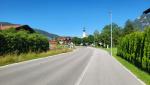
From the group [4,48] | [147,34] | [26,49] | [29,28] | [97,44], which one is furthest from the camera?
[97,44]

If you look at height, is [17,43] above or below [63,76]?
above

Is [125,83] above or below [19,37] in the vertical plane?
below

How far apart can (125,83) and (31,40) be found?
115 feet

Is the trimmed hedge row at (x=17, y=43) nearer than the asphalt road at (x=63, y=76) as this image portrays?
No

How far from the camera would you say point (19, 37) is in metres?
42.5

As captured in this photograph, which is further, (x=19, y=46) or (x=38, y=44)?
(x=38, y=44)

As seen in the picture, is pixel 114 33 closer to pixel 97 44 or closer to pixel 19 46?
pixel 97 44

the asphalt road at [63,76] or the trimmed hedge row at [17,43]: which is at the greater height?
the trimmed hedge row at [17,43]

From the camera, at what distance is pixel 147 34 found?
72.9ft

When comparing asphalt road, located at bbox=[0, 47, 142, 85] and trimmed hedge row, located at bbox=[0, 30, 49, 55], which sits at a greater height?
trimmed hedge row, located at bbox=[0, 30, 49, 55]

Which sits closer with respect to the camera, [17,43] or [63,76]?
[63,76]

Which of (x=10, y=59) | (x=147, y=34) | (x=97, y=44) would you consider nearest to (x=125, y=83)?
(x=147, y=34)

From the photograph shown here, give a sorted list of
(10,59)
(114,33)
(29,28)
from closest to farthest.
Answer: (10,59) < (29,28) < (114,33)

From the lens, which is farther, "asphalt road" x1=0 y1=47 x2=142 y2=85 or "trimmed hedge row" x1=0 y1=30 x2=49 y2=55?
"trimmed hedge row" x1=0 y1=30 x2=49 y2=55
